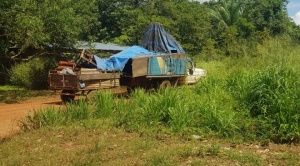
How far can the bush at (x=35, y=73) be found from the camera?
59.4 ft

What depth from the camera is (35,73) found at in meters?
18.2

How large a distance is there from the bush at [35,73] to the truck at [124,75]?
6310mm

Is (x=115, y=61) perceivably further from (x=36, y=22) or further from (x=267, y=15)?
(x=267, y=15)

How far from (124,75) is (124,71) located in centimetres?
24

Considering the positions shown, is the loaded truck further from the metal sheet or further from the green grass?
the green grass

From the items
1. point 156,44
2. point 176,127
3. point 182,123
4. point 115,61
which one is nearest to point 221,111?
point 182,123

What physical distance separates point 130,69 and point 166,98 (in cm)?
559

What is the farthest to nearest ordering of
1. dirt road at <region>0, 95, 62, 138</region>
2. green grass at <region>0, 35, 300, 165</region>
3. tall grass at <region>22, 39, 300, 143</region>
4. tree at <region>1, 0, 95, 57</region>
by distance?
tree at <region>1, 0, 95, 57</region>, dirt road at <region>0, 95, 62, 138</region>, tall grass at <region>22, 39, 300, 143</region>, green grass at <region>0, 35, 300, 165</region>

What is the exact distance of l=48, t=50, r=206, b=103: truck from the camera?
11.3 meters

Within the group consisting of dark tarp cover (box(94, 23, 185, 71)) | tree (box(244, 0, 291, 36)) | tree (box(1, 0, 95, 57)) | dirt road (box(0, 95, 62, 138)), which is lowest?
dirt road (box(0, 95, 62, 138))

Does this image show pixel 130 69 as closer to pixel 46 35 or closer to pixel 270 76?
pixel 46 35

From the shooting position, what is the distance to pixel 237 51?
13.0 m

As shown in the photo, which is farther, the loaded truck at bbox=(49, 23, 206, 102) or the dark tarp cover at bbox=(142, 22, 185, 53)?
the dark tarp cover at bbox=(142, 22, 185, 53)

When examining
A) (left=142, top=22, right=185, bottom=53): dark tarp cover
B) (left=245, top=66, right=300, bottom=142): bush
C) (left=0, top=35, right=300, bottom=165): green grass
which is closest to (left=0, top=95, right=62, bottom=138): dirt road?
(left=0, top=35, right=300, bottom=165): green grass
